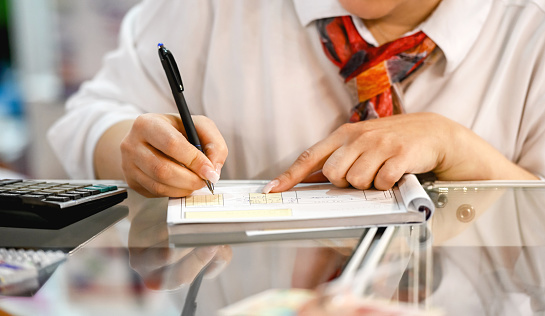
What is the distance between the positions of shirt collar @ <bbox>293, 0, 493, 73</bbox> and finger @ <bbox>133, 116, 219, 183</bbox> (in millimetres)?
395

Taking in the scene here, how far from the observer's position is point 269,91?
1035 millimetres

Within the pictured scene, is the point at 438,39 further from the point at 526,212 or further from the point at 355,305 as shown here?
the point at 355,305

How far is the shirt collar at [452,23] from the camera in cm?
90

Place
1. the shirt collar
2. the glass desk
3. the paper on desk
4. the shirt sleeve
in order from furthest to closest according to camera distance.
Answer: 1. the shirt sleeve
2. the shirt collar
3. the paper on desk
4. the glass desk

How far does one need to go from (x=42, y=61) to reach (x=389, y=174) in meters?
2.09

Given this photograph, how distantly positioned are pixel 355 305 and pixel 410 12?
0.67m

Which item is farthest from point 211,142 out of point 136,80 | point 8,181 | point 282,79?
point 136,80

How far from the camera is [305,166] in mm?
703

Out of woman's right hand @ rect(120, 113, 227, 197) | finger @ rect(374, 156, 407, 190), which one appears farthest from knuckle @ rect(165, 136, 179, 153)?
finger @ rect(374, 156, 407, 190)

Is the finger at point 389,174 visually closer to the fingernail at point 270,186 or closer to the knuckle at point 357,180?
the knuckle at point 357,180

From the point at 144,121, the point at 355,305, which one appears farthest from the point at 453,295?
the point at 144,121

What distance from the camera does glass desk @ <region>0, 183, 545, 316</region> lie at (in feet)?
1.30

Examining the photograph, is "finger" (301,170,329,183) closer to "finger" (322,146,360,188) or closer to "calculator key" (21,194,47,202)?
"finger" (322,146,360,188)

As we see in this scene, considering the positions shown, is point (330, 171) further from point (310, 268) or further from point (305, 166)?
point (310, 268)
